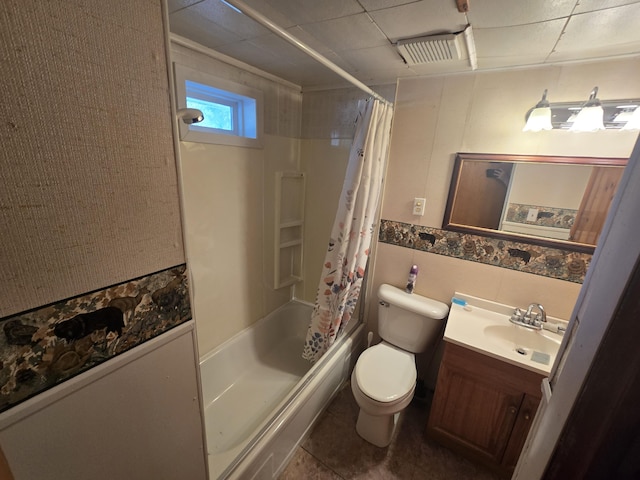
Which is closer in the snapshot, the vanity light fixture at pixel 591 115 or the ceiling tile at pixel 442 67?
the vanity light fixture at pixel 591 115

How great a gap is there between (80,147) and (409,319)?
1.74 m

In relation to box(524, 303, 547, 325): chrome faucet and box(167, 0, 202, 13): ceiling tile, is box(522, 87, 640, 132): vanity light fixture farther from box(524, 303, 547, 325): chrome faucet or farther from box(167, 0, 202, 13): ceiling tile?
box(167, 0, 202, 13): ceiling tile

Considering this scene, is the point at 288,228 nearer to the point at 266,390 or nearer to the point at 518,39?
the point at 266,390

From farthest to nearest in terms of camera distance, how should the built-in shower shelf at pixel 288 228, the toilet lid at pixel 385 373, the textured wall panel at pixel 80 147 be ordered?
the built-in shower shelf at pixel 288 228, the toilet lid at pixel 385 373, the textured wall panel at pixel 80 147

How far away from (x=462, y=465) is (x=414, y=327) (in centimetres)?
78

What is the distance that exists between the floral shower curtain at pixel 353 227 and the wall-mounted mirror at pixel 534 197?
1.55 ft

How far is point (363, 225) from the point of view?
1672 mm

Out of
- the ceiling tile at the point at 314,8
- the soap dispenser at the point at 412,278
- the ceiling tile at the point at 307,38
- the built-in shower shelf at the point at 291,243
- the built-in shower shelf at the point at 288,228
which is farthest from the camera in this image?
the built-in shower shelf at the point at 291,243

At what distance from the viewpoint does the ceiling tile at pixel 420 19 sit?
91 cm

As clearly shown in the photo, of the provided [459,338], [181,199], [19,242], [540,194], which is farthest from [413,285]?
[19,242]

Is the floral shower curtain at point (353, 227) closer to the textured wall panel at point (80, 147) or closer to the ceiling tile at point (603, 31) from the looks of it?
the ceiling tile at point (603, 31)

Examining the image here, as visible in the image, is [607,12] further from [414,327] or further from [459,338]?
[414,327]

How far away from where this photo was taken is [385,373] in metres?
1.58

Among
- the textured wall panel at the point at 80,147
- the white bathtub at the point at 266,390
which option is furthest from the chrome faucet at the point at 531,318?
the textured wall panel at the point at 80,147
